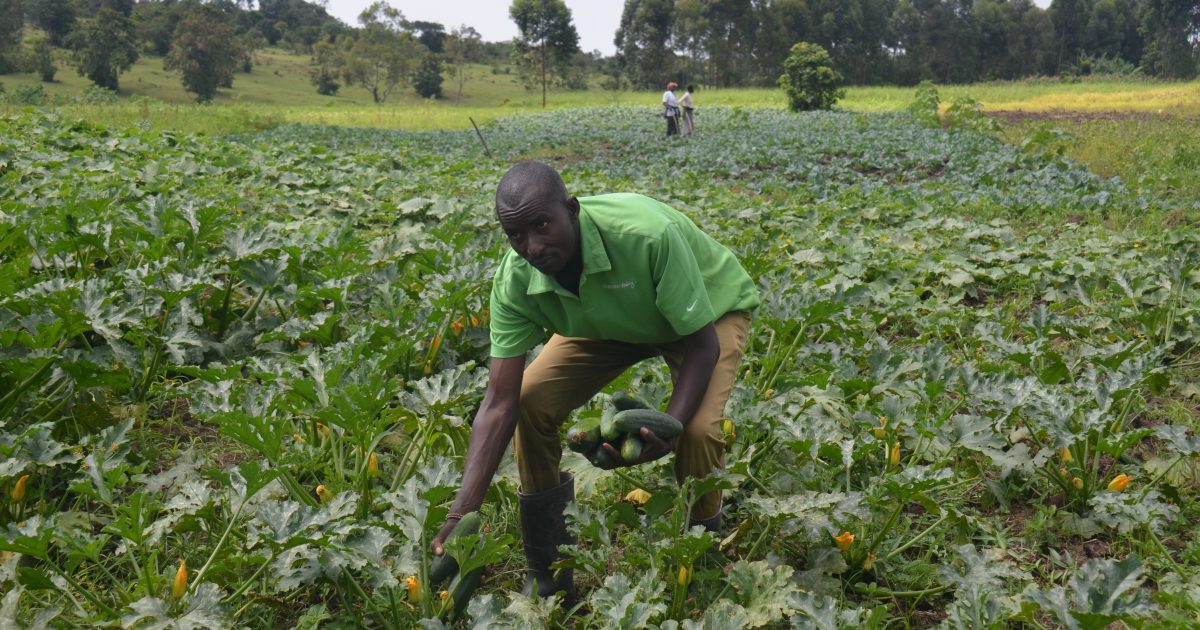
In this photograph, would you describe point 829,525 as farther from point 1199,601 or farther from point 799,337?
point 799,337

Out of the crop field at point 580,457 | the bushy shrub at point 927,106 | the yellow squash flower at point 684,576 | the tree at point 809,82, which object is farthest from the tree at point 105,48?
the yellow squash flower at point 684,576

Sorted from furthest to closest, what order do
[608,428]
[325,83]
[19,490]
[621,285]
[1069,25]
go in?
[1069,25] → [325,83] → [19,490] → [621,285] → [608,428]

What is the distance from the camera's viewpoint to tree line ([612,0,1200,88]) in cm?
6581

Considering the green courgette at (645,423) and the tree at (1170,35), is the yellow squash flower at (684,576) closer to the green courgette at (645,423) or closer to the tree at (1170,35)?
the green courgette at (645,423)

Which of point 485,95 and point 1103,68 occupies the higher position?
point 1103,68

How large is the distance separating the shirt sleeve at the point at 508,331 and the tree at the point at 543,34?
54437mm

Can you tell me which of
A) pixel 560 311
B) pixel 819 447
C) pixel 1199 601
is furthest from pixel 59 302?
pixel 1199 601

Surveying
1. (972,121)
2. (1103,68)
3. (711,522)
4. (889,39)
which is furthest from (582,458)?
(889,39)

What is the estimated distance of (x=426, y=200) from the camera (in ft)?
28.5

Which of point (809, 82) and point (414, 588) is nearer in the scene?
point (414, 588)

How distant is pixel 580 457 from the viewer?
10.7 feet

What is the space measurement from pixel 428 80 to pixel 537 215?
67984 millimetres

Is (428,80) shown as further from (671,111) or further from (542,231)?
(542,231)

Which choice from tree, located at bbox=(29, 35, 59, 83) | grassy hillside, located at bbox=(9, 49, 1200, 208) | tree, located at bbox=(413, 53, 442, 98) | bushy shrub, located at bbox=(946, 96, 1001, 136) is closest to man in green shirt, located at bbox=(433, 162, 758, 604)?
grassy hillside, located at bbox=(9, 49, 1200, 208)
